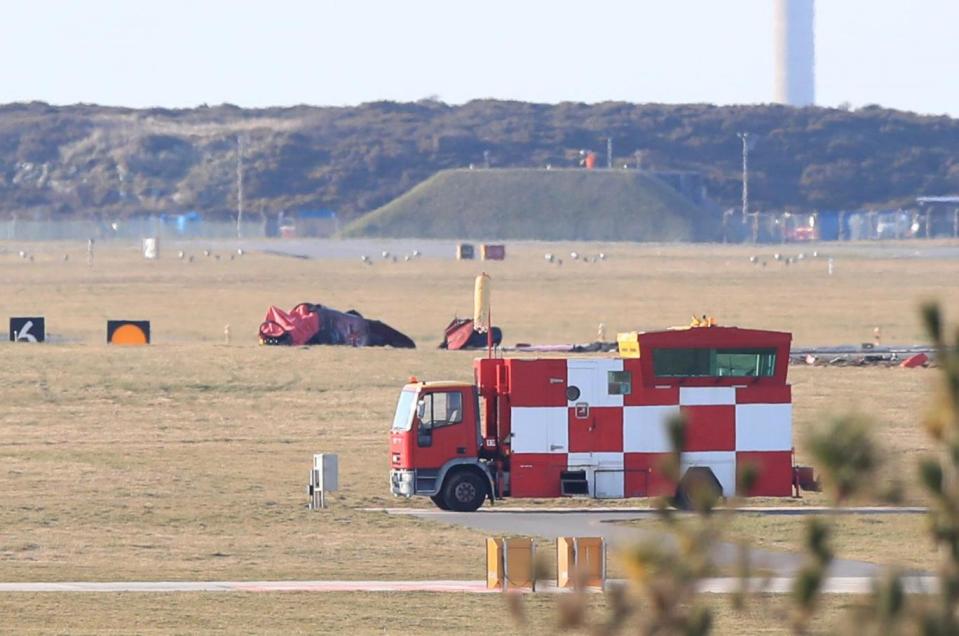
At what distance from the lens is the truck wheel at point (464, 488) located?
2944 cm

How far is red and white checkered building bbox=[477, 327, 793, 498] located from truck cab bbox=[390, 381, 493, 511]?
59 centimetres

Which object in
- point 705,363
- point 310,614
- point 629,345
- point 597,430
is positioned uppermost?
point 629,345

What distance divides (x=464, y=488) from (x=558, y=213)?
15808cm

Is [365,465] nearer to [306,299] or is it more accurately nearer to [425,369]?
[425,369]

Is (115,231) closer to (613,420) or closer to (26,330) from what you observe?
(26,330)

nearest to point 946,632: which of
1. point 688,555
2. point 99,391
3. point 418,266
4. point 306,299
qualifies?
point 688,555

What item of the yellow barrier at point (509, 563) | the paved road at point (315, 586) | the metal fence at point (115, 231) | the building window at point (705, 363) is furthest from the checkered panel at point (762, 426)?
the metal fence at point (115, 231)

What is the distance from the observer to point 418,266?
115 m

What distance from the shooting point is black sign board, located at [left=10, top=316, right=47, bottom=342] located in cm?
5441

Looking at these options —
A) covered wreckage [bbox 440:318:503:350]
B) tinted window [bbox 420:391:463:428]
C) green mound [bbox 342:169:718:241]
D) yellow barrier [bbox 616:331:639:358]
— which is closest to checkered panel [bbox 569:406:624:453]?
yellow barrier [bbox 616:331:639:358]

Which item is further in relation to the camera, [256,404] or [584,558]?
[256,404]

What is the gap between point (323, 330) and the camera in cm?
5434

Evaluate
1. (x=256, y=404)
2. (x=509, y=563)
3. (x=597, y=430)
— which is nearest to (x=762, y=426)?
(x=597, y=430)

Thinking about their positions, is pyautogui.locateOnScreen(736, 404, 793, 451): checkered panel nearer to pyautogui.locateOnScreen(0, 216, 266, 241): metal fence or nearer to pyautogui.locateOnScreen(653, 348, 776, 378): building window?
pyautogui.locateOnScreen(653, 348, 776, 378): building window
